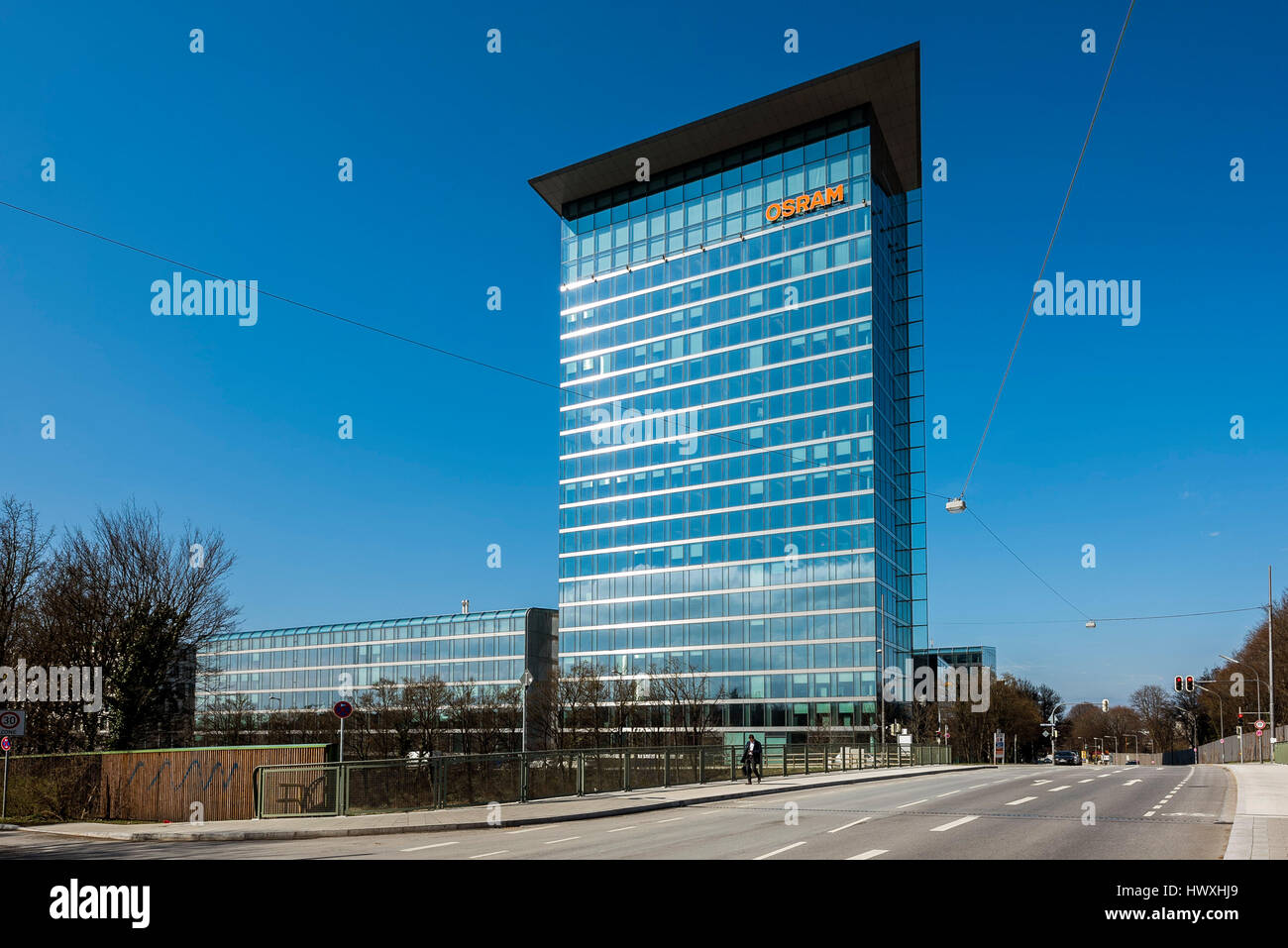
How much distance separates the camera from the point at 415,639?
121375mm

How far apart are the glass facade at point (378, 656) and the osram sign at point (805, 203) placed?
50620 millimetres

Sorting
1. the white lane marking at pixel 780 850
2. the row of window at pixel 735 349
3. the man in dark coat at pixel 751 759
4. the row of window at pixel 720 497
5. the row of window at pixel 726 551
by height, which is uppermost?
the row of window at pixel 735 349

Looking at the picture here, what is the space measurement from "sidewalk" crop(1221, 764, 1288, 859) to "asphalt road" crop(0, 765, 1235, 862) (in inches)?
13.6

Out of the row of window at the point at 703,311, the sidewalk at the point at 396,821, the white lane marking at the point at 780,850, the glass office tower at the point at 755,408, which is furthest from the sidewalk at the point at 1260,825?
the row of window at the point at 703,311

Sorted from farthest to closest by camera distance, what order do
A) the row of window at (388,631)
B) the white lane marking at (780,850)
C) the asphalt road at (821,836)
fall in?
the row of window at (388,631)
the asphalt road at (821,836)
the white lane marking at (780,850)

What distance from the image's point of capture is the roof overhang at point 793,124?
274ft

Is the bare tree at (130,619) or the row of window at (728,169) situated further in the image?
the row of window at (728,169)

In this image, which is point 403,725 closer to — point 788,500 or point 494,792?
point 788,500

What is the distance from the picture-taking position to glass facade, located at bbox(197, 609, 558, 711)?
113 m

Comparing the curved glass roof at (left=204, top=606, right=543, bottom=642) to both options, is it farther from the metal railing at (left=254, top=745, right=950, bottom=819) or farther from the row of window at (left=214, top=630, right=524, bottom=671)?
the metal railing at (left=254, top=745, right=950, bottom=819)

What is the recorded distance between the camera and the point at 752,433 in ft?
292

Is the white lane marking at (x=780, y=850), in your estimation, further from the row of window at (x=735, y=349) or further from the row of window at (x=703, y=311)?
the row of window at (x=703, y=311)

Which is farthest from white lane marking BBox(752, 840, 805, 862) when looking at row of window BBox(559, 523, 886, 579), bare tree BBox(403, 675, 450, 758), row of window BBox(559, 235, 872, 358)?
row of window BBox(559, 235, 872, 358)
